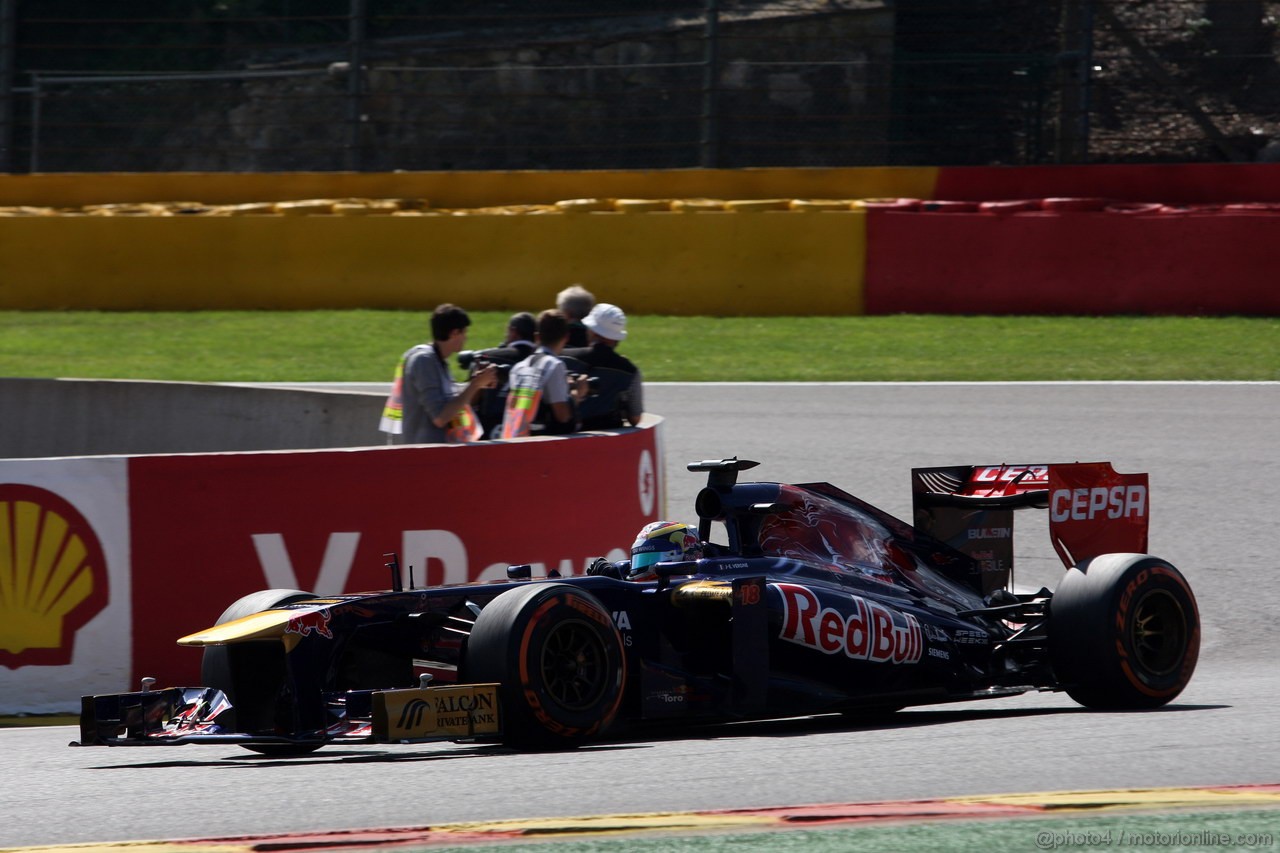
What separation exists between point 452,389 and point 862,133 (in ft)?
38.2

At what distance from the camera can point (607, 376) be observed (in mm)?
10531

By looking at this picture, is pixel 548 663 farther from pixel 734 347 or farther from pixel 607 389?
pixel 734 347

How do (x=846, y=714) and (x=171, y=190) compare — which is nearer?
(x=846, y=714)

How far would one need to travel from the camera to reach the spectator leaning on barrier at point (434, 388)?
959 cm

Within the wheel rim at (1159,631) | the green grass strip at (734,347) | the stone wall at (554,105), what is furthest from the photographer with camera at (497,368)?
the stone wall at (554,105)

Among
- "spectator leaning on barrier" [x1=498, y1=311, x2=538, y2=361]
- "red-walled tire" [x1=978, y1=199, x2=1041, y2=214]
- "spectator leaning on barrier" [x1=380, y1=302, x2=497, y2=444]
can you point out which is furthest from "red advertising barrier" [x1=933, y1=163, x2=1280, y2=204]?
"spectator leaning on barrier" [x1=380, y1=302, x2=497, y2=444]

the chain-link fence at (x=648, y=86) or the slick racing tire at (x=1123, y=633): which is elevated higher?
the chain-link fence at (x=648, y=86)

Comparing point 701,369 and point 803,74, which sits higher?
point 803,74

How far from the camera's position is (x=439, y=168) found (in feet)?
71.3

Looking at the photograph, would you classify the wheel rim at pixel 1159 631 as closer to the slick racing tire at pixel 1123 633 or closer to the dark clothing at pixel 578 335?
the slick racing tire at pixel 1123 633

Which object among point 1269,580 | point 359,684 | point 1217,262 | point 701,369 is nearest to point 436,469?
point 359,684

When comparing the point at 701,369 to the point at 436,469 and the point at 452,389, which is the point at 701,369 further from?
the point at 436,469

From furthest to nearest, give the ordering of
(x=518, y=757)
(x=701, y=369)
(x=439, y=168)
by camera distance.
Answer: (x=439, y=168) < (x=701, y=369) < (x=518, y=757)

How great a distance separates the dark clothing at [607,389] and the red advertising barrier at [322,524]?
1471 millimetres
